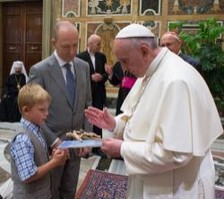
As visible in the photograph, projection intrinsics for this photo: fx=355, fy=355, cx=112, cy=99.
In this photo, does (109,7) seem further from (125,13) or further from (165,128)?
(165,128)

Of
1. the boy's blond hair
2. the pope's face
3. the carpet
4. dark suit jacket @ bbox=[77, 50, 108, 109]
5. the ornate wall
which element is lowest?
the carpet

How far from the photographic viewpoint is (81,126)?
2.71 meters

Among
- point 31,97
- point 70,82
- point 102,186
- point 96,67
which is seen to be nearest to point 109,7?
point 96,67

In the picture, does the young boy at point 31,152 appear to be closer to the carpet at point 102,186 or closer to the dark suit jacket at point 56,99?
the dark suit jacket at point 56,99

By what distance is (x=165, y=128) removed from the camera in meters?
1.62

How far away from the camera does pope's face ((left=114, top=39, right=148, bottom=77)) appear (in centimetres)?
170

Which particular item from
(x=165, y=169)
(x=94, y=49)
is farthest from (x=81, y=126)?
(x=94, y=49)

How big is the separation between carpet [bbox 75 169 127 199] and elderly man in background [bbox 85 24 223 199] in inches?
73.4

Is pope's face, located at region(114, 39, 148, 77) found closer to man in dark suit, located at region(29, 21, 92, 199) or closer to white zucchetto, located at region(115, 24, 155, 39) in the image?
white zucchetto, located at region(115, 24, 155, 39)

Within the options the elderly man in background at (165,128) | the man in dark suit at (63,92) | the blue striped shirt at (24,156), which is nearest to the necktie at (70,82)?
the man in dark suit at (63,92)

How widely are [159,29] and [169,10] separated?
46 cm

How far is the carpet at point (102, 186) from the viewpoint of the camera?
3.66 m

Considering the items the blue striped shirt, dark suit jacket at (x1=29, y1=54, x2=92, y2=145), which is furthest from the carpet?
the blue striped shirt

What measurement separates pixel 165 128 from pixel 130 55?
15.1 inches
